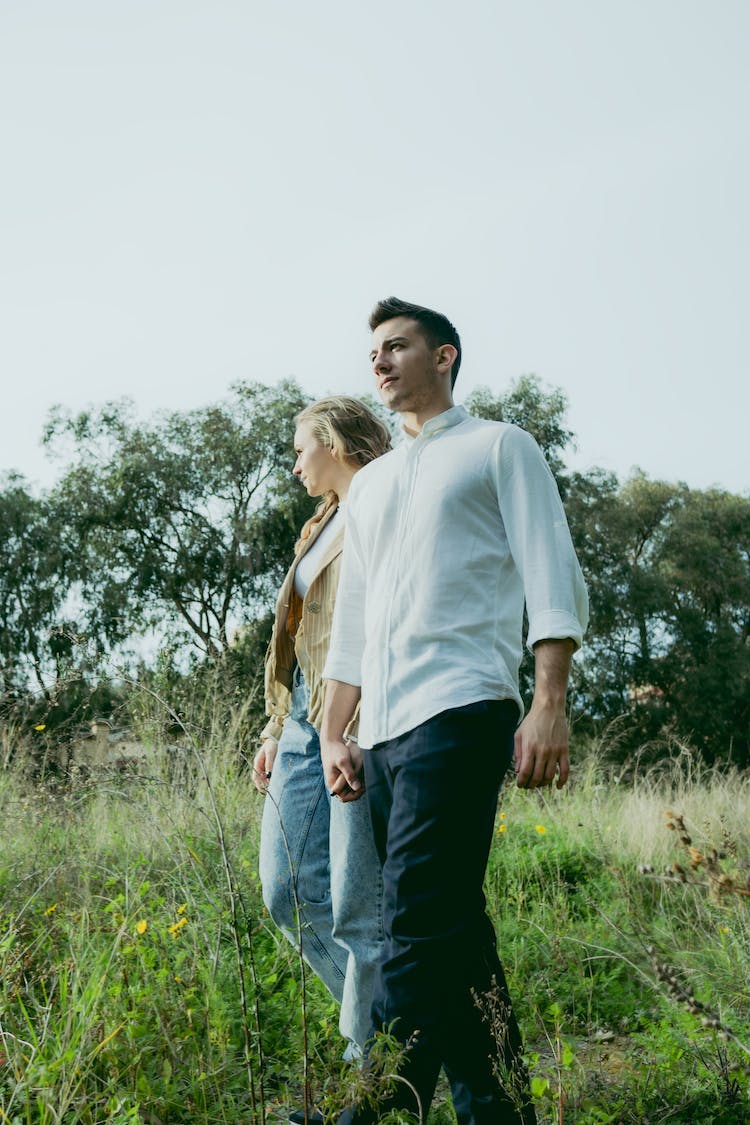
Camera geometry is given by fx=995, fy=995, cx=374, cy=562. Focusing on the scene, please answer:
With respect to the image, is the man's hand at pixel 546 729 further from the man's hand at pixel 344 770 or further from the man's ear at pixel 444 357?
the man's ear at pixel 444 357

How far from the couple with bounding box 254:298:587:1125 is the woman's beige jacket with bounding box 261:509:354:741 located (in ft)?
0.04

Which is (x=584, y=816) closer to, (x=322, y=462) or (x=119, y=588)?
(x=322, y=462)

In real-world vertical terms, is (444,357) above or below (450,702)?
above

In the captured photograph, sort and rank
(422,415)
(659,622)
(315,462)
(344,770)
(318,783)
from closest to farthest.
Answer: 1. (344,770)
2. (422,415)
3. (318,783)
4. (315,462)
5. (659,622)

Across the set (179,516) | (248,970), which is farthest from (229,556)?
(248,970)

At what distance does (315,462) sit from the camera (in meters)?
2.98

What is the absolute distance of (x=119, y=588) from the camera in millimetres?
19891

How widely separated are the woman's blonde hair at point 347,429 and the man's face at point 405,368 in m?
0.44

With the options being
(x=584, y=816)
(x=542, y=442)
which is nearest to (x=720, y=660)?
(x=542, y=442)

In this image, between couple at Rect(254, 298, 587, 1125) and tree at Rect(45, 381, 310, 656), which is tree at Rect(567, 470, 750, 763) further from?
couple at Rect(254, 298, 587, 1125)

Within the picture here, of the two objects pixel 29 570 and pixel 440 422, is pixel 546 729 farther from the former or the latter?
pixel 29 570

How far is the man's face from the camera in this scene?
2480 mm

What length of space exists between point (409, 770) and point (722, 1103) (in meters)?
1.18

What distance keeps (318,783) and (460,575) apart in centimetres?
86
